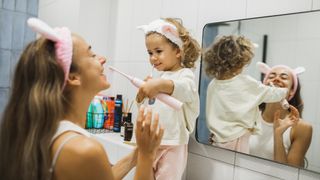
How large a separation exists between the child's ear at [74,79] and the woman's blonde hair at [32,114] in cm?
5

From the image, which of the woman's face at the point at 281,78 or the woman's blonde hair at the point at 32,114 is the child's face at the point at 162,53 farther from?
the woman's blonde hair at the point at 32,114

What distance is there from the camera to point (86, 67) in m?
0.82

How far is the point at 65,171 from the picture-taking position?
692 mm

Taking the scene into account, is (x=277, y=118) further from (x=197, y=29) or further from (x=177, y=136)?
(x=197, y=29)

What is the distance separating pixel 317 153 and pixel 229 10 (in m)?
0.71

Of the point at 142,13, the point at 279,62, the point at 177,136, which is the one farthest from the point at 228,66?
the point at 142,13

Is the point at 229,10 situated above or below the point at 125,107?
above

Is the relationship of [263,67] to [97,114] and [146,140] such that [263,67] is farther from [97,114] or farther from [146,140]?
[97,114]

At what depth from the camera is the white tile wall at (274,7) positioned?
3.79ft

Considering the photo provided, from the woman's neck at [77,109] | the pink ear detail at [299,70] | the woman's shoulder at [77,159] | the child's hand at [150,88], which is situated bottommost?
the woman's shoulder at [77,159]

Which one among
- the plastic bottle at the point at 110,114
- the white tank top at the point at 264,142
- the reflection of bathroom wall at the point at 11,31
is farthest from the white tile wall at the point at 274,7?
the reflection of bathroom wall at the point at 11,31

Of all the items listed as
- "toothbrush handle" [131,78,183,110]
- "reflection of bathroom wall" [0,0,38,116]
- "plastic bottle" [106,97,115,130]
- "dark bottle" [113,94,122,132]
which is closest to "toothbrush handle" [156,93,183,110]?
"toothbrush handle" [131,78,183,110]

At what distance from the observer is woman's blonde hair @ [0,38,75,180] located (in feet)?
2.26

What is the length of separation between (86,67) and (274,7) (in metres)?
0.82
